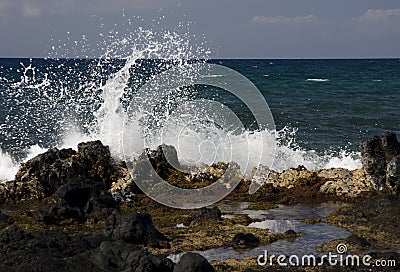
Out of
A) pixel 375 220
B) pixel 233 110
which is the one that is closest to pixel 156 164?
pixel 375 220

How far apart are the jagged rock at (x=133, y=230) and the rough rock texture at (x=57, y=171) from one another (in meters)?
4.88

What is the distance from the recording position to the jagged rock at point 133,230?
12.1 m

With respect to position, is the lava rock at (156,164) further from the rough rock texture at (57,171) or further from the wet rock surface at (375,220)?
the wet rock surface at (375,220)

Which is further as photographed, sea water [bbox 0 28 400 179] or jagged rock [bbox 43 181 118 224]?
sea water [bbox 0 28 400 179]

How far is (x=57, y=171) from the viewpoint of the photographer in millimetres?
18078

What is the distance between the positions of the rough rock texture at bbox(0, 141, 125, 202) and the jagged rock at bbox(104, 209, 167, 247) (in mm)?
4885

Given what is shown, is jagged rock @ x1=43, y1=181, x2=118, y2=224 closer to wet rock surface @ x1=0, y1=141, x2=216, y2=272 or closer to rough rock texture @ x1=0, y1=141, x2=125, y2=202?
wet rock surface @ x1=0, y1=141, x2=216, y2=272

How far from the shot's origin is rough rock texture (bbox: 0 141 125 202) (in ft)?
58.2

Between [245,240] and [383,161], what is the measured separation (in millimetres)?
7117

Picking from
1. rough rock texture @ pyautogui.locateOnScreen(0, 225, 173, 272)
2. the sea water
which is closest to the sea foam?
the sea water

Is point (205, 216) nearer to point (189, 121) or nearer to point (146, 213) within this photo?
point (146, 213)

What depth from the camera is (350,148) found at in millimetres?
30047

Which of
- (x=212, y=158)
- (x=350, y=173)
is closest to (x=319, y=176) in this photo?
(x=350, y=173)

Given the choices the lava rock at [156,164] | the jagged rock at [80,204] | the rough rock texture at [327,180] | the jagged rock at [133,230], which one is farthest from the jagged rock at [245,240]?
the lava rock at [156,164]
